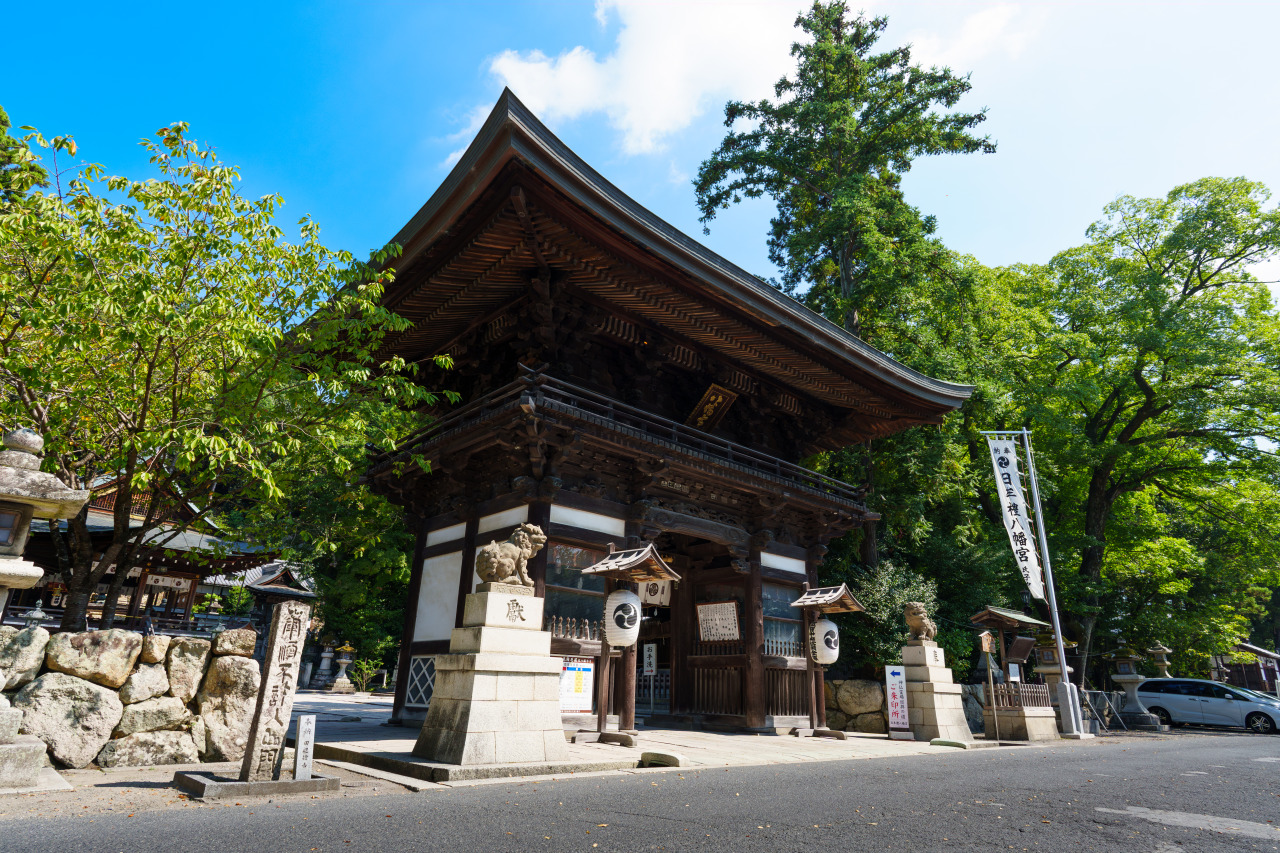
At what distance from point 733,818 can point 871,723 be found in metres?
11.7

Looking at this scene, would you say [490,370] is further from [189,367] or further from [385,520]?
[385,520]

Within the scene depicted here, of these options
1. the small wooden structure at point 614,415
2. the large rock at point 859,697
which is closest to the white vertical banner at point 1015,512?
the small wooden structure at point 614,415

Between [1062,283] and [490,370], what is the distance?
2321 cm

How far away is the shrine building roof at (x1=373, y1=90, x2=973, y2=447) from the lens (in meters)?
8.49

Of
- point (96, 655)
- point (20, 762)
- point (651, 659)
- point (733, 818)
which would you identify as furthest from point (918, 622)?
point (20, 762)

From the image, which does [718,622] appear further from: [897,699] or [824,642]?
[897,699]

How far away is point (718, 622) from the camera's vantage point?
43.4 ft

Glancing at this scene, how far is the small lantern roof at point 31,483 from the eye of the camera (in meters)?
5.54

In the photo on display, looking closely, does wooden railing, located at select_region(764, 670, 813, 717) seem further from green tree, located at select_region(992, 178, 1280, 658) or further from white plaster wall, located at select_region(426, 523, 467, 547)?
green tree, located at select_region(992, 178, 1280, 658)

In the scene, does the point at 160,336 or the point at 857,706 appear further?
the point at 857,706

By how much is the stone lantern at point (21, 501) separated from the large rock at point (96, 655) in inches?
27.9

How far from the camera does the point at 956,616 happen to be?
741 inches

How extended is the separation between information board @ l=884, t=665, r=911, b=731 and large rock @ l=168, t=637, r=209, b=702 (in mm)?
11174

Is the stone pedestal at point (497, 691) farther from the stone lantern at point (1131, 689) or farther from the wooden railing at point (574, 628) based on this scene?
the stone lantern at point (1131, 689)
